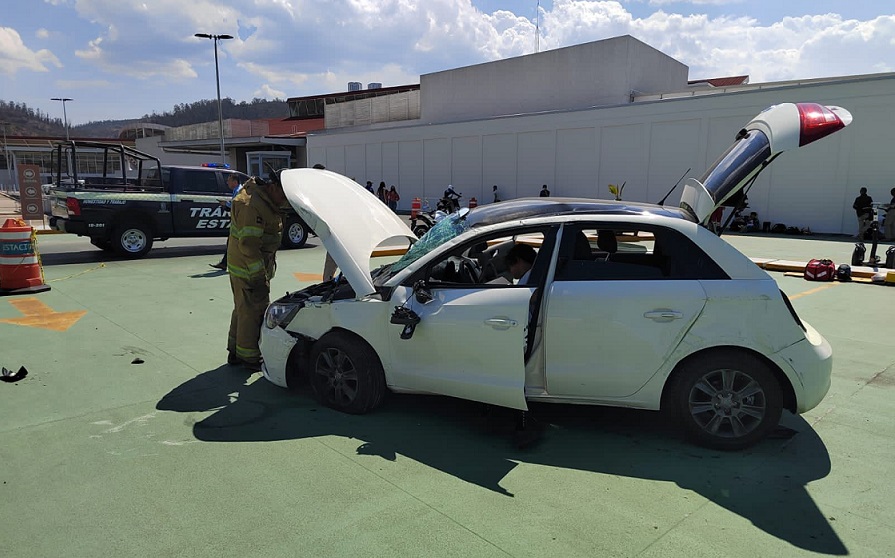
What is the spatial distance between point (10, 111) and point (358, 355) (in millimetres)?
170078

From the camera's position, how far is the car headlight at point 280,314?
4527 millimetres

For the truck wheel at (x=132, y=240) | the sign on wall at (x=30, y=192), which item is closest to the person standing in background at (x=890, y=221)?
the truck wheel at (x=132, y=240)

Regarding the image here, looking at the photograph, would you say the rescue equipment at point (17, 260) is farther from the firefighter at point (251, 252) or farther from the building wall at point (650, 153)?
the building wall at point (650, 153)

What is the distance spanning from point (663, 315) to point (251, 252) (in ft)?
11.7

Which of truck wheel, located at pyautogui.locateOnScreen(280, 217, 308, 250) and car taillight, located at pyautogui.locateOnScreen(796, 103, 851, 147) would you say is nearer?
car taillight, located at pyautogui.locateOnScreen(796, 103, 851, 147)

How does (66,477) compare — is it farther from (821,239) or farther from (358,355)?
(821,239)

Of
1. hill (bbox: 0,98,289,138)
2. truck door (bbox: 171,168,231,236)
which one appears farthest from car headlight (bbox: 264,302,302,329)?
hill (bbox: 0,98,289,138)

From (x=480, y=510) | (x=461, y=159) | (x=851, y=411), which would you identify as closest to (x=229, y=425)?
(x=480, y=510)

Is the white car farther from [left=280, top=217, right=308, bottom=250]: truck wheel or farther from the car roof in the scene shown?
[left=280, top=217, right=308, bottom=250]: truck wheel

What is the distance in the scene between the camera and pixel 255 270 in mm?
5289

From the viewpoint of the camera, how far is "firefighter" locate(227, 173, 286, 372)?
5219mm

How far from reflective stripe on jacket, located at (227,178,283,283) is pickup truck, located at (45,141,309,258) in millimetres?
7745

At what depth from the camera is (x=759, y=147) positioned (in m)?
3.95

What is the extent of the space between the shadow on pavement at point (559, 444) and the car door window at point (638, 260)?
44.2 inches
